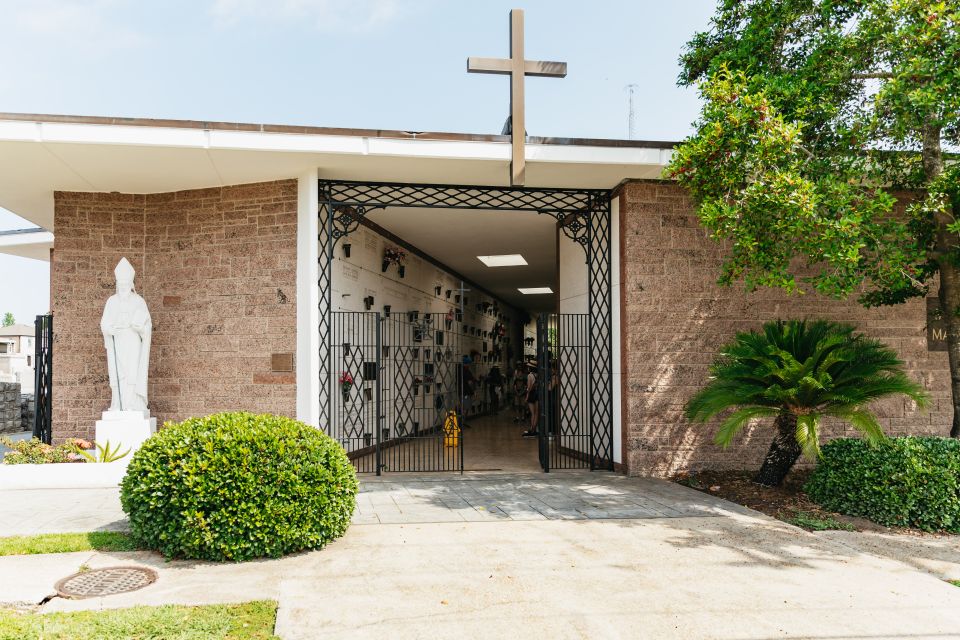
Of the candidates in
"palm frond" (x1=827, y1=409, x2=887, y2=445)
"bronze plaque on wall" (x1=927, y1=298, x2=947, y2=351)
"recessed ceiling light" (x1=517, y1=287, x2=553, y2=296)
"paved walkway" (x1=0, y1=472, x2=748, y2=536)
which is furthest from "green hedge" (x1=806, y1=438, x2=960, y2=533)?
"recessed ceiling light" (x1=517, y1=287, x2=553, y2=296)

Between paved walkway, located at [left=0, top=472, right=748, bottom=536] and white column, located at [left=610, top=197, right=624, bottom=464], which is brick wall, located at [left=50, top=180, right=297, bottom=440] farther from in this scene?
white column, located at [left=610, top=197, right=624, bottom=464]

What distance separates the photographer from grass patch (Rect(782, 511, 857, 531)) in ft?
17.7

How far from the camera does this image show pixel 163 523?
14.3 ft

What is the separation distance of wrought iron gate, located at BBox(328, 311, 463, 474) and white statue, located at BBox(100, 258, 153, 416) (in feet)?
6.87

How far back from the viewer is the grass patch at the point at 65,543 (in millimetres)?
4535

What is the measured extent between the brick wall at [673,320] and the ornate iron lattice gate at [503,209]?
1.54ft

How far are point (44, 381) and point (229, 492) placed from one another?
5667mm

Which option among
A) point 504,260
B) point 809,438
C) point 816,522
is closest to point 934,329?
point 809,438

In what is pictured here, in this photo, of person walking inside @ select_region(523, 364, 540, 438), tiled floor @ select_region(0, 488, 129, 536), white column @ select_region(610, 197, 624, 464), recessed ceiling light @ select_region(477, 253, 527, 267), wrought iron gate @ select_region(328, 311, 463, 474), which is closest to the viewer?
tiled floor @ select_region(0, 488, 129, 536)

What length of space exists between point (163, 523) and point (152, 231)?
4706 millimetres

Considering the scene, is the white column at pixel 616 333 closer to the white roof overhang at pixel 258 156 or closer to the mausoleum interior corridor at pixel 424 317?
the white roof overhang at pixel 258 156

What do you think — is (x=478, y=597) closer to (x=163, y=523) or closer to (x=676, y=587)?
(x=676, y=587)

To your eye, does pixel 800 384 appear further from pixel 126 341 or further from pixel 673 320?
pixel 126 341

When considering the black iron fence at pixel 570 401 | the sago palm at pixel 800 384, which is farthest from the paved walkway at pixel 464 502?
the sago palm at pixel 800 384
